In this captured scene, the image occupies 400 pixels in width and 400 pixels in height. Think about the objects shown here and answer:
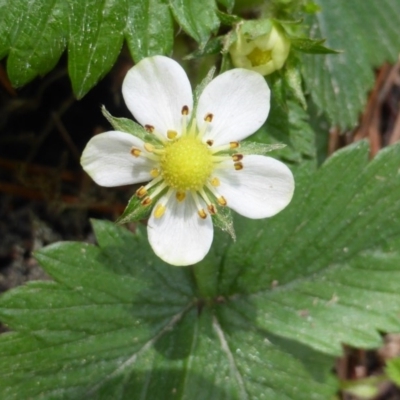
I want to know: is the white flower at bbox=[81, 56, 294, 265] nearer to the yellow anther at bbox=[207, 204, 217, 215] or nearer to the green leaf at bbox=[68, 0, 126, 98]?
the yellow anther at bbox=[207, 204, 217, 215]

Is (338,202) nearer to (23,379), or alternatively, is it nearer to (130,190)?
(130,190)

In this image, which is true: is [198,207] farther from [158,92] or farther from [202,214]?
[158,92]

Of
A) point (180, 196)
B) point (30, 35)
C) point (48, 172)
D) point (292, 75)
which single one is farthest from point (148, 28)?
point (48, 172)

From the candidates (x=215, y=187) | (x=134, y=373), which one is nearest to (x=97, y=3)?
(x=215, y=187)

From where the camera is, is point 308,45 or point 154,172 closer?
point 154,172

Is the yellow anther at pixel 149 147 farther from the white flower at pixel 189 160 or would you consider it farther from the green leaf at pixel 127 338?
the green leaf at pixel 127 338

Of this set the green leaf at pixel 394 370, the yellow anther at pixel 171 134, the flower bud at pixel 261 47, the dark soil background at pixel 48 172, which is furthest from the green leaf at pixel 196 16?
the green leaf at pixel 394 370
